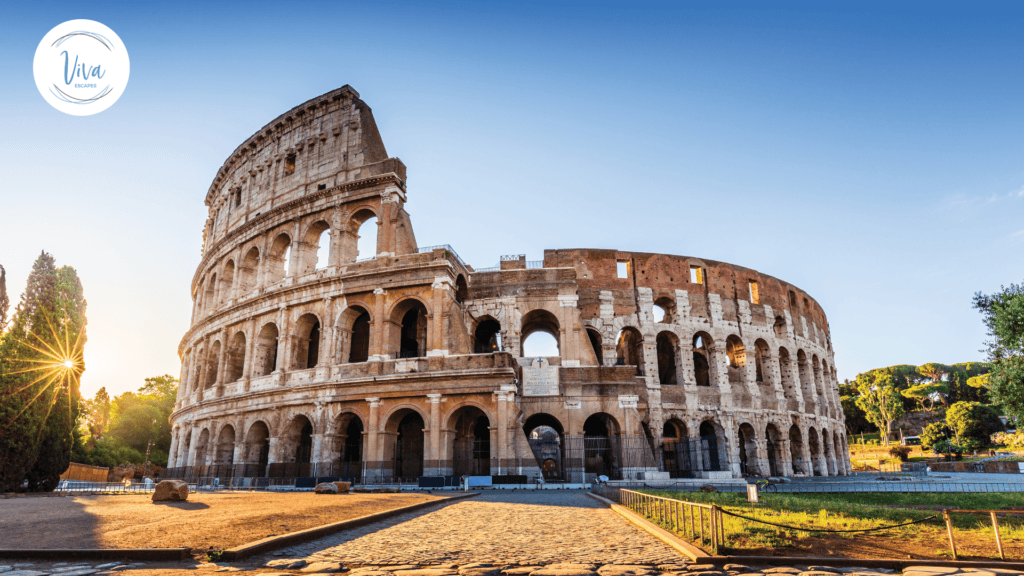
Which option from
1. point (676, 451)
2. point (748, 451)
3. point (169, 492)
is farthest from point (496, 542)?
point (748, 451)

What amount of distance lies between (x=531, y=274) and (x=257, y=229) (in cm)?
1437

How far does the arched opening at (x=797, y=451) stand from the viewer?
30.4 meters

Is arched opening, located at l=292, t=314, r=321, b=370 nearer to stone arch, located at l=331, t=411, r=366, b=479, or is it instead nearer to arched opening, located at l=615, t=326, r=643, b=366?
stone arch, located at l=331, t=411, r=366, b=479

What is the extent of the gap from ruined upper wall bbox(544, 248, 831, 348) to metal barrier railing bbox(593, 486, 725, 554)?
57.8ft

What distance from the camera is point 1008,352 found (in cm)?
1802

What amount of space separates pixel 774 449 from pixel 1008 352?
540 inches

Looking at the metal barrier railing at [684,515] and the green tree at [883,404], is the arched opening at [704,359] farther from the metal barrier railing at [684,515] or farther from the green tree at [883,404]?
the green tree at [883,404]

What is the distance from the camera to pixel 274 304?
2556 centimetres

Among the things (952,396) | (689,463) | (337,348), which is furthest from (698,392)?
(952,396)

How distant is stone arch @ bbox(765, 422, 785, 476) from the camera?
29.3 m

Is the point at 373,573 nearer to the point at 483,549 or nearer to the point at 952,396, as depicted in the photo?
the point at 483,549

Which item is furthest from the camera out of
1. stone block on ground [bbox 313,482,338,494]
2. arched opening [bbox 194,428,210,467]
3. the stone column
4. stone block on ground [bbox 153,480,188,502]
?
arched opening [bbox 194,428,210,467]

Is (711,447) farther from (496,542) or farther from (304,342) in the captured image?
(496,542)

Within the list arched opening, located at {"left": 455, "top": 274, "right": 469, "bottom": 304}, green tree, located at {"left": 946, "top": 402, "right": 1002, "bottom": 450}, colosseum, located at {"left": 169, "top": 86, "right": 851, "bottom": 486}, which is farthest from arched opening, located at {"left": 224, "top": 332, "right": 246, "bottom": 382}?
green tree, located at {"left": 946, "top": 402, "right": 1002, "bottom": 450}
